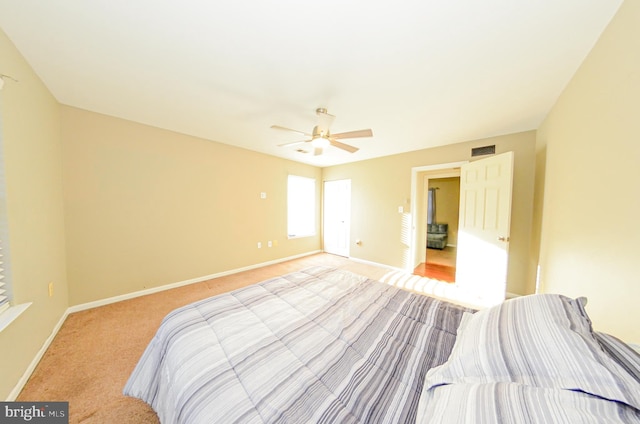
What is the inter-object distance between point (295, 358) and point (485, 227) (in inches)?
122

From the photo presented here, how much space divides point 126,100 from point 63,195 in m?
1.33

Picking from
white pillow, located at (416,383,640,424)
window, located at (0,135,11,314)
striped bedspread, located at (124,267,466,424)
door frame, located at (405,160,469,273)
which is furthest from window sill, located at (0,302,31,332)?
door frame, located at (405,160,469,273)

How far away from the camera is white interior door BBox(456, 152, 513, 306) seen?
252 centimetres

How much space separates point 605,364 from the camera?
563 mm

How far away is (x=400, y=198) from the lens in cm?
382

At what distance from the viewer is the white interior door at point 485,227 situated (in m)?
2.52

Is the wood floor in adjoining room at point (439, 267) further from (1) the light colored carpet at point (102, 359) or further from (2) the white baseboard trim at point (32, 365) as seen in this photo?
(2) the white baseboard trim at point (32, 365)

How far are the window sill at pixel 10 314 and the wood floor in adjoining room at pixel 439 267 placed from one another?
4.61 m

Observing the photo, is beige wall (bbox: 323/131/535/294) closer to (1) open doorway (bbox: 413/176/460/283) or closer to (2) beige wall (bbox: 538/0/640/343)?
(2) beige wall (bbox: 538/0/640/343)

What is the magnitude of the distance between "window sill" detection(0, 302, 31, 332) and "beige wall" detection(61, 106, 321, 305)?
116 centimetres

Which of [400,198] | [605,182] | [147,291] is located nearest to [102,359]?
[147,291]

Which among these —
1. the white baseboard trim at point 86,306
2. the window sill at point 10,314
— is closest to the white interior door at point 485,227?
the white baseboard trim at point 86,306

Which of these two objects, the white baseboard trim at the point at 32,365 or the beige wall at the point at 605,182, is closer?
the beige wall at the point at 605,182

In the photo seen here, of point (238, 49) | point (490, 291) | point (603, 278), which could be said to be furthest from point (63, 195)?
point (490, 291)
